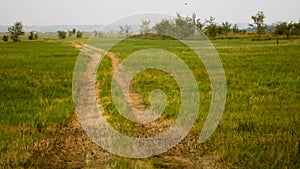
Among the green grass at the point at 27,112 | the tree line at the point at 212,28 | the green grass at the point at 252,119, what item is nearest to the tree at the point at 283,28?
the tree line at the point at 212,28

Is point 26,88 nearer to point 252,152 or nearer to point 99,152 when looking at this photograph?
point 99,152

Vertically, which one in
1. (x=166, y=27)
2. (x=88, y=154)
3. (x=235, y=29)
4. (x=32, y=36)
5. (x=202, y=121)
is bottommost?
(x=88, y=154)

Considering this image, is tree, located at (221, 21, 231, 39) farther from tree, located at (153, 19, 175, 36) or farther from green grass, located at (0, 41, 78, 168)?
green grass, located at (0, 41, 78, 168)

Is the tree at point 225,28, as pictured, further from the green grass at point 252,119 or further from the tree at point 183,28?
the green grass at point 252,119

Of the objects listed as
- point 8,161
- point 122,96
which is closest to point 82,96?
point 122,96

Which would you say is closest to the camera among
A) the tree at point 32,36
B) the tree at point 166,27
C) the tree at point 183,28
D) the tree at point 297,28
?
the tree at point 297,28

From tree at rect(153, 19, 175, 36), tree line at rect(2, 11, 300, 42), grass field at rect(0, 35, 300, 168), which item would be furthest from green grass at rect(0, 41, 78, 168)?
tree at rect(153, 19, 175, 36)

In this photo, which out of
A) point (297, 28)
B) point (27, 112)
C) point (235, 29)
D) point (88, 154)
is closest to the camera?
point (88, 154)

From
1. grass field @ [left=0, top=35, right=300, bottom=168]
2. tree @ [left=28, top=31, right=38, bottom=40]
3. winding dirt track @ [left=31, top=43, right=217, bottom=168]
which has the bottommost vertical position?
winding dirt track @ [left=31, top=43, right=217, bottom=168]

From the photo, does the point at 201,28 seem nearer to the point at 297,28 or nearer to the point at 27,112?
the point at 297,28

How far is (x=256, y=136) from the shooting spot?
639 cm

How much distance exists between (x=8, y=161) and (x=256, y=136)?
4320 mm

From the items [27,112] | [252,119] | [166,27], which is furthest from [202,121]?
[166,27]

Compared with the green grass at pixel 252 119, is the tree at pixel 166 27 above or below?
above
